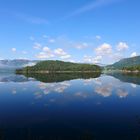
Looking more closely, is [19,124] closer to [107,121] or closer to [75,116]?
[75,116]

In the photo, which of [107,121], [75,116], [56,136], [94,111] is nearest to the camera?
[56,136]

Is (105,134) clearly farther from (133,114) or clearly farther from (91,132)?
(133,114)

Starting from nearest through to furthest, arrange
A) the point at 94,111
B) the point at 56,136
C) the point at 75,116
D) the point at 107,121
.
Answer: the point at 56,136 < the point at 107,121 < the point at 75,116 < the point at 94,111

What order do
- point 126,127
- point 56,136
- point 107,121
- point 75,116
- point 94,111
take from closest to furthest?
1. point 56,136
2. point 126,127
3. point 107,121
4. point 75,116
5. point 94,111

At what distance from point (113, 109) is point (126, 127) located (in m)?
13.9

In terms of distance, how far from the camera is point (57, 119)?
36.9m

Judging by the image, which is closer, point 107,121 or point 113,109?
point 107,121

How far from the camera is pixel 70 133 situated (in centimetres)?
2877

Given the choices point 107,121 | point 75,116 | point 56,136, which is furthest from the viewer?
point 75,116

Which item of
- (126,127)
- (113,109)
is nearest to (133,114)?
(113,109)

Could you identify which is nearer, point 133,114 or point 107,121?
point 107,121

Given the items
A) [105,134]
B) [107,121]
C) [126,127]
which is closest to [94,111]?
[107,121]

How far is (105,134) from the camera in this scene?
28234 millimetres

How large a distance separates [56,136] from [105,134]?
5.91 metres
